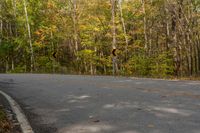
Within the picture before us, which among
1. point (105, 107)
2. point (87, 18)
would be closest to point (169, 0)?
point (87, 18)

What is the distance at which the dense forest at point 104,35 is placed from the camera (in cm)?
3045

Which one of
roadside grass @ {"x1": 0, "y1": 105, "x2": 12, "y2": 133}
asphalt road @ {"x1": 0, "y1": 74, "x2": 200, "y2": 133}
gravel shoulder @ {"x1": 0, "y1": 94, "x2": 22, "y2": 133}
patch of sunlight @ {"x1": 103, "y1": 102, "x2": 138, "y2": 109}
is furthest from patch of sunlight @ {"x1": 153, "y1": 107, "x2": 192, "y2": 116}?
roadside grass @ {"x1": 0, "y1": 105, "x2": 12, "y2": 133}

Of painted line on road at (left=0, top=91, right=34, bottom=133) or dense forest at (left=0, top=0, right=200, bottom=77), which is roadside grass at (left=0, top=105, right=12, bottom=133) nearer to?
painted line on road at (left=0, top=91, right=34, bottom=133)

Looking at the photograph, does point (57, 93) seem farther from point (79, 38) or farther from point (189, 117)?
point (79, 38)

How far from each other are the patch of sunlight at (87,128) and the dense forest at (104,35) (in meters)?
17.6

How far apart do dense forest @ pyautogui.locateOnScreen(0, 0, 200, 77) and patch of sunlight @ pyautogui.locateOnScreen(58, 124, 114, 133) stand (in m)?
17.6

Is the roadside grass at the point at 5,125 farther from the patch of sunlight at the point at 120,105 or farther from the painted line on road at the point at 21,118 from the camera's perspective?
the patch of sunlight at the point at 120,105

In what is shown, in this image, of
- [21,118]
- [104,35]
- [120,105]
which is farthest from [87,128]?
[104,35]

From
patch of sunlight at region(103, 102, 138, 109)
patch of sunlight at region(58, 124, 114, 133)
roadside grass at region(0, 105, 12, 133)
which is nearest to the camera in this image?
patch of sunlight at region(58, 124, 114, 133)

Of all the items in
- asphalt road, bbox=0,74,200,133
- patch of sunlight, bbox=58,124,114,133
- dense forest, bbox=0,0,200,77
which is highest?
dense forest, bbox=0,0,200,77

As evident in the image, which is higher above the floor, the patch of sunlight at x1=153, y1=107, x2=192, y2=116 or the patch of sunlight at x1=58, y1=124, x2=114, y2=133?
the patch of sunlight at x1=153, y1=107, x2=192, y2=116

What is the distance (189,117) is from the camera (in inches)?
304

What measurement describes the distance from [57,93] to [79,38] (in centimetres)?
2674

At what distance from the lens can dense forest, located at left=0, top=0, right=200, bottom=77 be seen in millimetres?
30453
